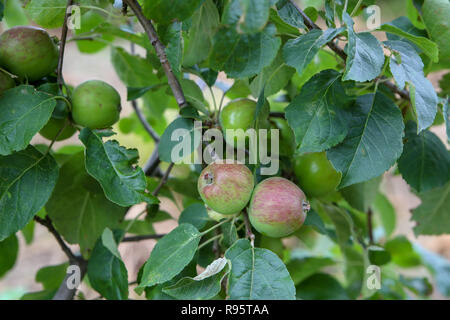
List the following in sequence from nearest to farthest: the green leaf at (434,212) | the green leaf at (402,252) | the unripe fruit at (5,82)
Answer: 1. the unripe fruit at (5,82)
2. the green leaf at (434,212)
3. the green leaf at (402,252)

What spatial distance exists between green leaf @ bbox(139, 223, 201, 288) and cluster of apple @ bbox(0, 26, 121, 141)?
23cm

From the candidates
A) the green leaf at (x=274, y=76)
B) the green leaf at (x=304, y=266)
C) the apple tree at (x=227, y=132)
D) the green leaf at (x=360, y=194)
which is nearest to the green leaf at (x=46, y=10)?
the apple tree at (x=227, y=132)

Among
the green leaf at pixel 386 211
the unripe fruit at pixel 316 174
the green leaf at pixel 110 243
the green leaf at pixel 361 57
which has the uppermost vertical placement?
the green leaf at pixel 361 57

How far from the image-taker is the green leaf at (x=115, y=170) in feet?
1.96

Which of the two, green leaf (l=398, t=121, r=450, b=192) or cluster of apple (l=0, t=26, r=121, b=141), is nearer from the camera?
cluster of apple (l=0, t=26, r=121, b=141)

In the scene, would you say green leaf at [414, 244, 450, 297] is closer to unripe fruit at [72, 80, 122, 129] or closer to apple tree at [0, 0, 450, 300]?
apple tree at [0, 0, 450, 300]

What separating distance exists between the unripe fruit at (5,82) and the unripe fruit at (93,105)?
0.09 meters

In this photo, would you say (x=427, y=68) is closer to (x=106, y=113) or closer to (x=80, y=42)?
(x=106, y=113)

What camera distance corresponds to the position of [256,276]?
Result: 56cm

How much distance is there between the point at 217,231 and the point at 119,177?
0.22 m

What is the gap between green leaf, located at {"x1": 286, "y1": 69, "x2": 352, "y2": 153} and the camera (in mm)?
613

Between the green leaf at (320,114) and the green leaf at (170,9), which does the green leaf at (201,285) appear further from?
the green leaf at (170,9)

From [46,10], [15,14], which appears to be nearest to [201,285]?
[46,10]

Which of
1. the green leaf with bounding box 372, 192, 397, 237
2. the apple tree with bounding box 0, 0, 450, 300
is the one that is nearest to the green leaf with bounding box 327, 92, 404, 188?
the apple tree with bounding box 0, 0, 450, 300
